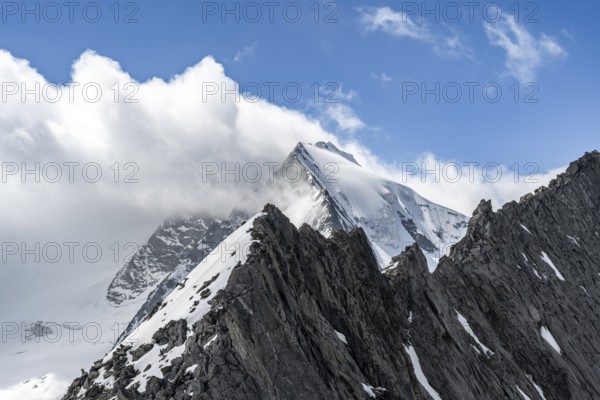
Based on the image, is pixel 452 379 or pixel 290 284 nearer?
pixel 290 284

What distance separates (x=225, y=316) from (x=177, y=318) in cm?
537

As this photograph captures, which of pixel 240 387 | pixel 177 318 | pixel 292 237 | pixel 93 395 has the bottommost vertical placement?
pixel 240 387

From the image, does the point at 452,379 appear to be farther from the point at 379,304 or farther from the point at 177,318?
the point at 177,318

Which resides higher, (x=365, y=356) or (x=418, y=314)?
(x=418, y=314)

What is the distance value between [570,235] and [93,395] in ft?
276

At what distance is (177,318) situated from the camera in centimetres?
3903

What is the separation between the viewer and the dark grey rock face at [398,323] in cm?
3453

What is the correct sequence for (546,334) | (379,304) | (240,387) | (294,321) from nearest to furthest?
1. (240,387)
2. (294,321)
3. (379,304)
4. (546,334)

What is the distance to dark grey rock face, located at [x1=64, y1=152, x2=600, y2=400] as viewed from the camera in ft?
113

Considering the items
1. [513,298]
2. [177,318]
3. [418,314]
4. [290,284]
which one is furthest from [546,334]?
[177,318]

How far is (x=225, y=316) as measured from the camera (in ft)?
115

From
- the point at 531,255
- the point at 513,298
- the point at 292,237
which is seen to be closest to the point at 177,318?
the point at 292,237

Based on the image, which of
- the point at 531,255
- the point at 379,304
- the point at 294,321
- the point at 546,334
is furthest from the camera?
the point at 531,255

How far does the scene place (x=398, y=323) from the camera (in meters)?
55.6
